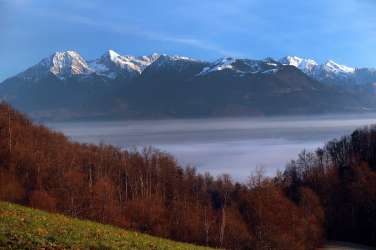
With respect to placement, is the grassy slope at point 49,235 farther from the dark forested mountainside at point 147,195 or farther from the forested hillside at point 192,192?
the forested hillside at point 192,192

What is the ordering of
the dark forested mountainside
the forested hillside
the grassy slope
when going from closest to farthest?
the grassy slope
the dark forested mountainside
the forested hillside

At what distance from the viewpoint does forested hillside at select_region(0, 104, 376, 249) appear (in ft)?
263

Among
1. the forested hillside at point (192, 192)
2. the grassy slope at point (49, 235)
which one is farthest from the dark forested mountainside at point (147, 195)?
the grassy slope at point (49, 235)

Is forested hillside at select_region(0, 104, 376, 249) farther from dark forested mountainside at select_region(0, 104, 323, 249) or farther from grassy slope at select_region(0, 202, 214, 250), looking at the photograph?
grassy slope at select_region(0, 202, 214, 250)

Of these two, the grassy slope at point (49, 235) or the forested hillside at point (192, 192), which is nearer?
the grassy slope at point (49, 235)

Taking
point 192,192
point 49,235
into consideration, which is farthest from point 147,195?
point 49,235

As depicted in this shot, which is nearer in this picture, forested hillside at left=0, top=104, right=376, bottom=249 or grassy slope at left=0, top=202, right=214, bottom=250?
grassy slope at left=0, top=202, right=214, bottom=250

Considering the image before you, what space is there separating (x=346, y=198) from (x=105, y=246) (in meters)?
95.0

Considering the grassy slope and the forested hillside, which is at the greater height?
the grassy slope

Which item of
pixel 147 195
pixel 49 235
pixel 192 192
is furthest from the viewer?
pixel 192 192

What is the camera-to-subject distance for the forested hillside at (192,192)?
80188mm

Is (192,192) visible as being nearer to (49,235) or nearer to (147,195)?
(147,195)

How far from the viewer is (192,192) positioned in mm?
129500

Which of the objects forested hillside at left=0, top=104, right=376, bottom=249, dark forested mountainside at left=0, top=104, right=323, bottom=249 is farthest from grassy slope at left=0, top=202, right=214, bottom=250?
forested hillside at left=0, top=104, right=376, bottom=249
